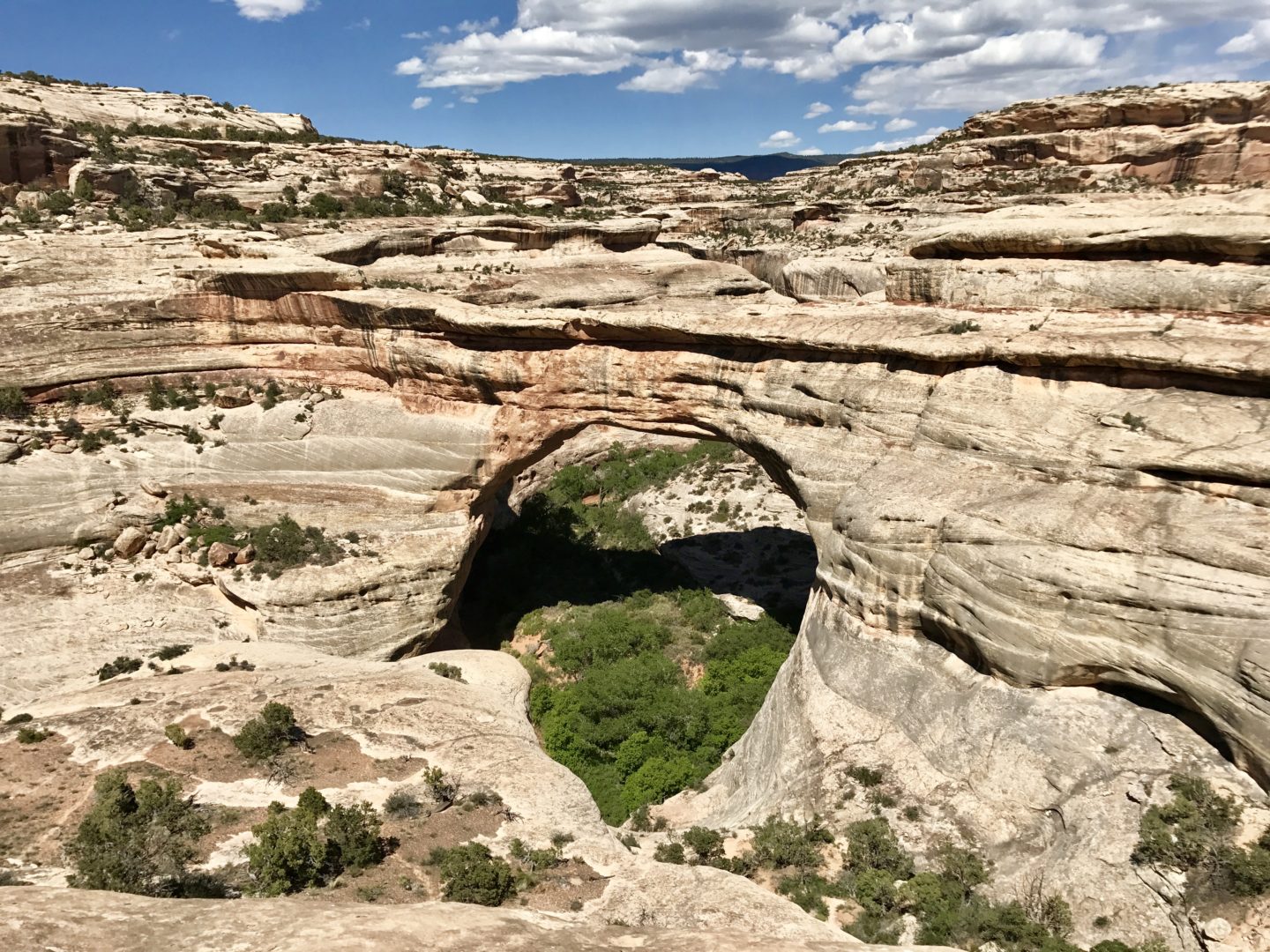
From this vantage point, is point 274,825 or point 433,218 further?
point 433,218

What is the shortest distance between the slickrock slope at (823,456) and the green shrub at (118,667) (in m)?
0.40

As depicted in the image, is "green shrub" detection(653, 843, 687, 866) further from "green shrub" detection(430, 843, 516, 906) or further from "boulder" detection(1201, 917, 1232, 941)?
"boulder" detection(1201, 917, 1232, 941)

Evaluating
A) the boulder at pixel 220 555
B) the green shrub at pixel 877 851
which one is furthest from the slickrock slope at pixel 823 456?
the green shrub at pixel 877 851

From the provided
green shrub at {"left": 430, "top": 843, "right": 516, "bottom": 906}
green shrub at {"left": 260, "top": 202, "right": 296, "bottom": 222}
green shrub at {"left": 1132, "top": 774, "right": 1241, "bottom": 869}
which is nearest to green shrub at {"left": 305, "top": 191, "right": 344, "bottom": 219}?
green shrub at {"left": 260, "top": 202, "right": 296, "bottom": 222}

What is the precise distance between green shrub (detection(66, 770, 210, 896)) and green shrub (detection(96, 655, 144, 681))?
191 inches

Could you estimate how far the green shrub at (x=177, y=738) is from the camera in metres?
15.5

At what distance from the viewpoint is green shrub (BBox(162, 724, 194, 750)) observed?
50.8 feet

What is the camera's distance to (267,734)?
15.6 meters

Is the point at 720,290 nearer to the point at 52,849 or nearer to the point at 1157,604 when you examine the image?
the point at 1157,604

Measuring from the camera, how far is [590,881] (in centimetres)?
1269

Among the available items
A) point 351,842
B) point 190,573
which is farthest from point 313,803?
point 190,573

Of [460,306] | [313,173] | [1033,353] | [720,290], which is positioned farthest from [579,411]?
[313,173]

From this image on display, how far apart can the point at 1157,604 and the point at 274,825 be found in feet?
50.3

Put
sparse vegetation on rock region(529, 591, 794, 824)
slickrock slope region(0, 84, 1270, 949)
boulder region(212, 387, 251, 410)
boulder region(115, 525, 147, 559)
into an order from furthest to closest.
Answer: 1. boulder region(212, 387, 251, 410)
2. boulder region(115, 525, 147, 559)
3. sparse vegetation on rock region(529, 591, 794, 824)
4. slickrock slope region(0, 84, 1270, 949)
